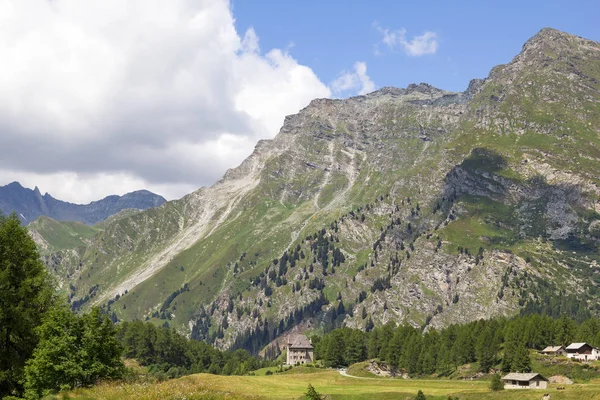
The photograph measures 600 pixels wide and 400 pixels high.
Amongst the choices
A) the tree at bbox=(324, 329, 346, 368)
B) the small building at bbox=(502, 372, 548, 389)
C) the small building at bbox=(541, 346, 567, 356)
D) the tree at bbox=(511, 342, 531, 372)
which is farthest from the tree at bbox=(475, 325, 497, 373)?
the tree at bbox=(324, 329, 346, 368)

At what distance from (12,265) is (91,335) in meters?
9.28

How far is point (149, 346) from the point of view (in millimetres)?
179875

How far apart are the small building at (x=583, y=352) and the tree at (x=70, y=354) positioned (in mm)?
144413

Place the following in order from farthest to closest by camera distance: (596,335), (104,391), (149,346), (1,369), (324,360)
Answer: (324,360), (149,346), (596,335), (1,369), (104,391)

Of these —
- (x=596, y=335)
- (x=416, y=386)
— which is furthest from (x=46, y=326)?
(x=596, y=335)

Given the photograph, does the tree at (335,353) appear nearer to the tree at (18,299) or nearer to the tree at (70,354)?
the tree at (70,354)

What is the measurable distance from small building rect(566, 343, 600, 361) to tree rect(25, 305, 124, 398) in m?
144

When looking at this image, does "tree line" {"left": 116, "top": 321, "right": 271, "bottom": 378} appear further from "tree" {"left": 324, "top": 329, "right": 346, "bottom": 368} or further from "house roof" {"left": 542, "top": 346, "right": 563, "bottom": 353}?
"house roof" {"left": 542, "top": 346, "right": 563, "bottom": 353}

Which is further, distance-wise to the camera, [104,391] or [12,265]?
[12,265]

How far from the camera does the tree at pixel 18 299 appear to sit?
42375mm

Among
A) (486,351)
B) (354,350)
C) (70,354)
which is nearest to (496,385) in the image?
(486,351)

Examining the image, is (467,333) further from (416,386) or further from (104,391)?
(104,391)

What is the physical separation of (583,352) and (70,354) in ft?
503

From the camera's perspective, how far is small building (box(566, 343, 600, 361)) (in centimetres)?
15038
